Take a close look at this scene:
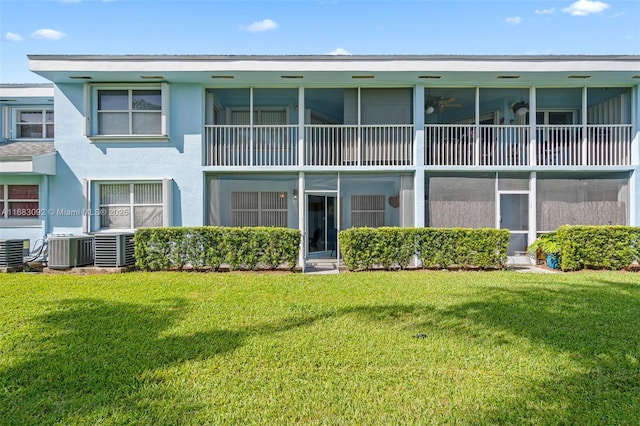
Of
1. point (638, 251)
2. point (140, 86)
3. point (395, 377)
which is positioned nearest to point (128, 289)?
point (395, 377)

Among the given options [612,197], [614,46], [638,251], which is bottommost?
[638,251]

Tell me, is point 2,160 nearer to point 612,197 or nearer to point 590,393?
point 590,393

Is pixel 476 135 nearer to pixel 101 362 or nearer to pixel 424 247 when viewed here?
pixel 424 247

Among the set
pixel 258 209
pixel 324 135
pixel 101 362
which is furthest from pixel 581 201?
pixel 101 362

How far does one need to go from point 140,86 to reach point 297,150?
5030mm

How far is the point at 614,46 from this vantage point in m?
11.0

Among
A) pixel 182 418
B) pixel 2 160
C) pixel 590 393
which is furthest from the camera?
pixel 2 160

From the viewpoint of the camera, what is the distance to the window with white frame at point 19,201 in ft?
37.7

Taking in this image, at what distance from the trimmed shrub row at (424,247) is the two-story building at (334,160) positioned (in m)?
1.45

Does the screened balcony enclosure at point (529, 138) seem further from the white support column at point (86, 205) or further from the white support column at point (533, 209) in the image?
the white support column at point (86, 205)

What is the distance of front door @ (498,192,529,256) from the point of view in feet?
37.7

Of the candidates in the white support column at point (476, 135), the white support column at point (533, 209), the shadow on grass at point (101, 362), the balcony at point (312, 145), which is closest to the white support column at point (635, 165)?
the white support column at point (533, 209)

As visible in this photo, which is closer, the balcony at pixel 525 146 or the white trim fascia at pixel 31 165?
the white trim fascia at pixel 31 165

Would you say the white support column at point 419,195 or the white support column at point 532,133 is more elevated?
the white support column at point 532,133
